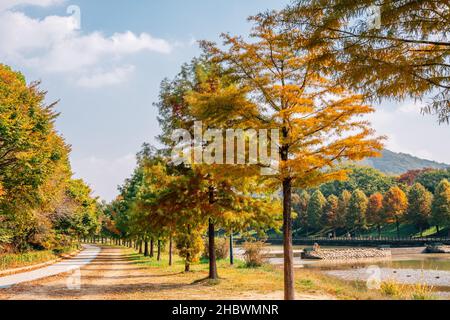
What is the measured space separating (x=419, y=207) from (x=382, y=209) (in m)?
7.23

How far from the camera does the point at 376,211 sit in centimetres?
8556

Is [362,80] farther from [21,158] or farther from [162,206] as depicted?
[21,158]

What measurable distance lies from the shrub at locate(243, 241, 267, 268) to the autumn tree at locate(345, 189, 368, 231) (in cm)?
6804

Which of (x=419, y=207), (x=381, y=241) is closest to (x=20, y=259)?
(x=381, y=241)

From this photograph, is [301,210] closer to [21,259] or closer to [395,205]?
[395,205]

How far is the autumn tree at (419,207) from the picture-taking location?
78.8 m

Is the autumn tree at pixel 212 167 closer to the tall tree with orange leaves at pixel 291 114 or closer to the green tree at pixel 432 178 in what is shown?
the tall tree with orange leaves at pixel 291 114

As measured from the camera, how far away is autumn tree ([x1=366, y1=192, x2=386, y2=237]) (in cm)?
8481

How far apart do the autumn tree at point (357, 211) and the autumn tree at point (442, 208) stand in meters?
15.0

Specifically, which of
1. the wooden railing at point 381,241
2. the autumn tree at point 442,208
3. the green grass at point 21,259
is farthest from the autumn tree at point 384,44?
the autumn tree at point 442,208

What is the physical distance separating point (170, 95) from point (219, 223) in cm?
593

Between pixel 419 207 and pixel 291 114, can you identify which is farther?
pixel 419 207

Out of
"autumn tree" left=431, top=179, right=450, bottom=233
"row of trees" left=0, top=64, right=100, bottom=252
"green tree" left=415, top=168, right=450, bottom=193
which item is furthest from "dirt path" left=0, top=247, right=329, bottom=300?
"green tree" left=415, top=168, right=450, bottom=193
